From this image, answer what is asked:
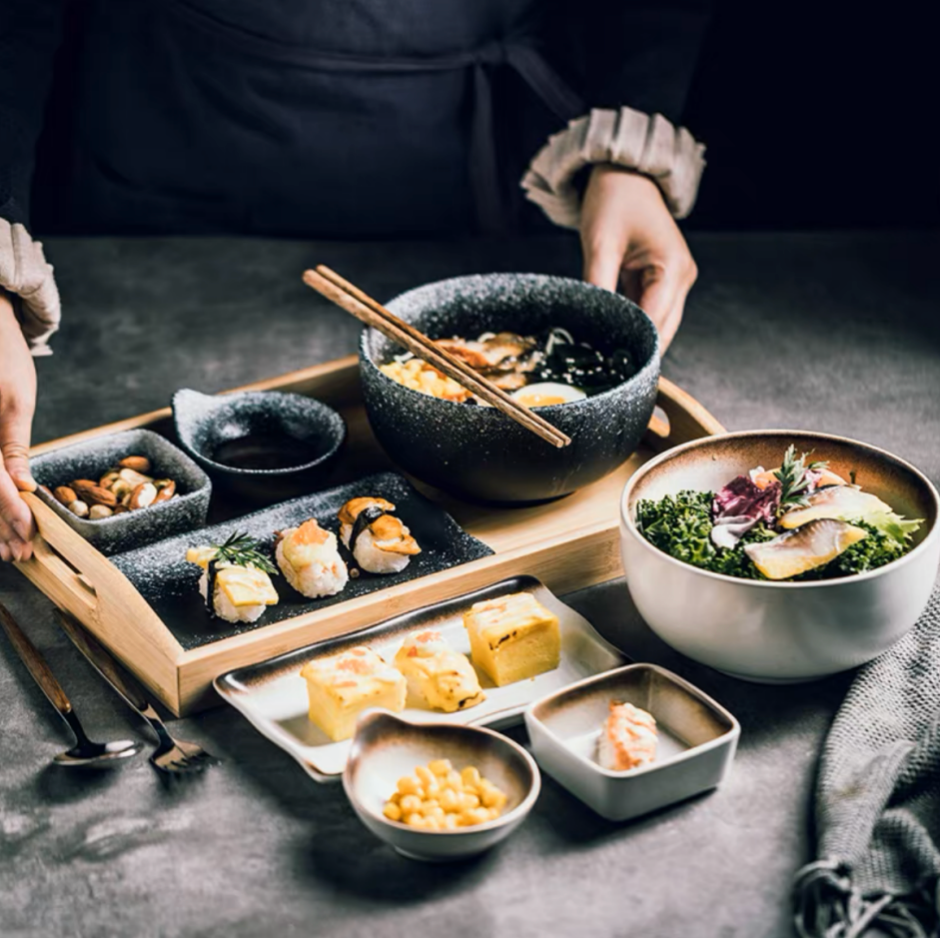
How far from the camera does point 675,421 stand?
1.85m

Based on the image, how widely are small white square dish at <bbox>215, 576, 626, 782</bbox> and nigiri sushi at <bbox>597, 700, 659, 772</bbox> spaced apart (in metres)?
0.10

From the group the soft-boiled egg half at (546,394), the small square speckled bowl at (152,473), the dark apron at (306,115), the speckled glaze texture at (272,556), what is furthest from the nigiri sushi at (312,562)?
the dark apron at (306,115)

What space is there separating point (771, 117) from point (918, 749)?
6.05 feet

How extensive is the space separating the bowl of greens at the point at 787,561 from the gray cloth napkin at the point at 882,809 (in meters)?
0.06

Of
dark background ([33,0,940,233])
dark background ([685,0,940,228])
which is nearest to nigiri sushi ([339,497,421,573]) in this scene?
dark background ([33,0,940,233])

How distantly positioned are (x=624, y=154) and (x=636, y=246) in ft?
0.52

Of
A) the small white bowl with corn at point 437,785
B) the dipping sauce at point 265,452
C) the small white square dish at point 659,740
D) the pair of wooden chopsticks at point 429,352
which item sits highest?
the pair of wooden chopsticks at point 429,352

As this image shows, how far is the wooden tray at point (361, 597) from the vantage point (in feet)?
4.58

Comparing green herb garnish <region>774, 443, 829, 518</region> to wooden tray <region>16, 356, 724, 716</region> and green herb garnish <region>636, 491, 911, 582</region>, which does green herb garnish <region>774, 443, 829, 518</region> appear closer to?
green herb garnish <region>636, 491, 911, 582</region>

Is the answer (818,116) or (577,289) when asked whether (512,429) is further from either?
(818,116)

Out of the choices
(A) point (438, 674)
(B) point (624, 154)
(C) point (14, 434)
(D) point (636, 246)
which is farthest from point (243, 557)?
(B) point (624, 154)

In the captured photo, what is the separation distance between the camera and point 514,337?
1.87m

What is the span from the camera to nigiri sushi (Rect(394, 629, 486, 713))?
1344 millimetres

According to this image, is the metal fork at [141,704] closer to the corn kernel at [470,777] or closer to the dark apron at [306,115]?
the corn kernel at [470,777]
